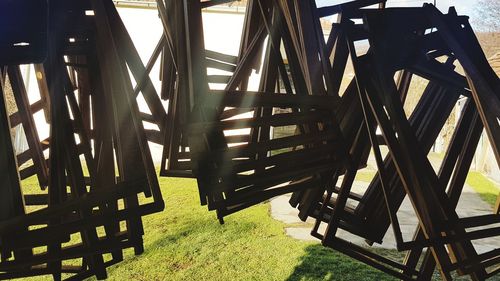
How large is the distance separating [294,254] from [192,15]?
3.56 meters

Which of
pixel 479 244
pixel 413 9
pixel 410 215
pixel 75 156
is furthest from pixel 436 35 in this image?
pixel 410 215

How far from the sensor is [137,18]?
1008cm

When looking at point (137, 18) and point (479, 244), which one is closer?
point (479, 244)

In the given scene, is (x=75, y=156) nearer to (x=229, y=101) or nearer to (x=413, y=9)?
(x=229, y=101)

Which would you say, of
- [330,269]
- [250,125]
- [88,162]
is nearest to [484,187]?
[330,269]

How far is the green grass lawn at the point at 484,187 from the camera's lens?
7613 mm

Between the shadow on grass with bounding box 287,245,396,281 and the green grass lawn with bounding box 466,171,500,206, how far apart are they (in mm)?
4522

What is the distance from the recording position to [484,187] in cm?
864

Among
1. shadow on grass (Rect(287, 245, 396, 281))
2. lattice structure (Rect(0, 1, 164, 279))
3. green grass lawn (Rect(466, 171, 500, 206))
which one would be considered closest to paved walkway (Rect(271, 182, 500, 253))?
green grass lawn (Rect(466, 171, 500, 206))

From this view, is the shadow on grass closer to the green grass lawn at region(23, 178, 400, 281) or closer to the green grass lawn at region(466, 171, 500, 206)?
the green grass lawn at region(23, 178, 400, 281)

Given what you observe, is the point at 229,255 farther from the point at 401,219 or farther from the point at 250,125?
the point at 401,219

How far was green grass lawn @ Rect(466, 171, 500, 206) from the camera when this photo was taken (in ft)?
25.0

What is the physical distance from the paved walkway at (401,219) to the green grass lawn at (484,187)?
0.53 feet

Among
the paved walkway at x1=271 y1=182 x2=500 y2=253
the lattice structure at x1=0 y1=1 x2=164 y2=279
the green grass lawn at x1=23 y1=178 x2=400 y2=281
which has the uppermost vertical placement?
the lattice structure at x1=0 y1=1 x2=164 y2=279
